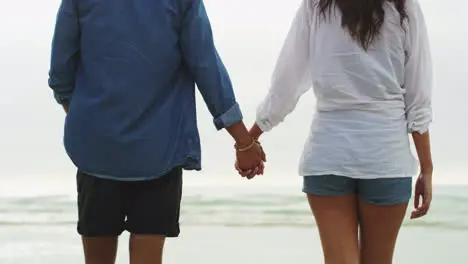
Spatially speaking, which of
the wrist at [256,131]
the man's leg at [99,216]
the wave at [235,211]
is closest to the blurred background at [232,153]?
the wave at [235,211]

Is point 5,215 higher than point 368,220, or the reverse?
point 368,220

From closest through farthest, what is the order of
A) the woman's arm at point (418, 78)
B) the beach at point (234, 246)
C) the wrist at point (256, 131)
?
1. the woman's arm at point (418, 78)
2. the wrist at point (256, 131)
3. the beach at point (234, 246)

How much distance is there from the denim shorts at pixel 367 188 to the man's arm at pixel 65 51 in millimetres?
513

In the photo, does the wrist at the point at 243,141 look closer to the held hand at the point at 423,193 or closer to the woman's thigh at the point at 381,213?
the woman's thigh at the point at 381,213

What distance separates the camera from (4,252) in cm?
310

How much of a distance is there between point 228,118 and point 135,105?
182mm

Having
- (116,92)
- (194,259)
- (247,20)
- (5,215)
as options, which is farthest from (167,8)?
(5,215)

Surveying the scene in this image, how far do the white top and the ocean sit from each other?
1.39m

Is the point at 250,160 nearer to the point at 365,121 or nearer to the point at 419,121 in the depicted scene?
the point at 365,121

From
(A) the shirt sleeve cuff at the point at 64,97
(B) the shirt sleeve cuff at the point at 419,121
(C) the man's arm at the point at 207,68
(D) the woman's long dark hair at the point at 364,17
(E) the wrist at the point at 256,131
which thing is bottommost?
(E) the wrist at the point at 256,131

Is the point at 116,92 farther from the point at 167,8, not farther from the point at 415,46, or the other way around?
the point at 415,46

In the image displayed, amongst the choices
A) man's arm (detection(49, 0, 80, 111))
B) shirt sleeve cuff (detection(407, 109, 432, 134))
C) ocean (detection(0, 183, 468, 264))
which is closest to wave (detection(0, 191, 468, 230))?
ocean (detection(0, 183, 468, 264))

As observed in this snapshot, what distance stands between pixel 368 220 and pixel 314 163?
16cm

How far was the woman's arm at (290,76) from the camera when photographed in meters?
1.67
